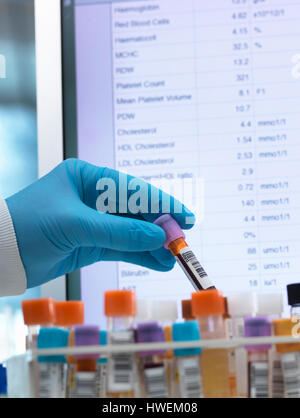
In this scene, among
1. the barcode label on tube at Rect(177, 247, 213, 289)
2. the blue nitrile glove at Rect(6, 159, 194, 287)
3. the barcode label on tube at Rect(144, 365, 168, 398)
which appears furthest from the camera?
the blue nitrile glove at Rect(6, 159, 194, 287)

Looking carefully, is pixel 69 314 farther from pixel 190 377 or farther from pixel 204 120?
pixel 204 120

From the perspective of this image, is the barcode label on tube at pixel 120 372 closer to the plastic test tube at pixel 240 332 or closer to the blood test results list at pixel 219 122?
the plastic test tube at pixel 240 332

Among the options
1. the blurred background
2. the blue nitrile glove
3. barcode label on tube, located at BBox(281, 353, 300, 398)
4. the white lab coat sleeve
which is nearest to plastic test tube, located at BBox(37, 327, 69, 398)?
barcode label on tube, located at BBox(281, 353, 300, 398)

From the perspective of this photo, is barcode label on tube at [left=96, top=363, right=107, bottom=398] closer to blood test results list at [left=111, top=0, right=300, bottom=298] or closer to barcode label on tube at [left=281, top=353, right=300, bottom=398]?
barcode label on tube at [left=281, top=353, right=300, bottom=398]

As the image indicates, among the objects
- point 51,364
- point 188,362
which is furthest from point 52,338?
point 188,362

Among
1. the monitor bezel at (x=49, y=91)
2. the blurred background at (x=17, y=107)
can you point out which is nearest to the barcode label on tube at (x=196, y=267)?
the monitor bezel at (x=49, y=91)

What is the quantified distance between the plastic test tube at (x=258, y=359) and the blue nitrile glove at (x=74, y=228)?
34 centimetres

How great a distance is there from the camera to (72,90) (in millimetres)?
1185

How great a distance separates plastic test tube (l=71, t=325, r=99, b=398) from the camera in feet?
1.82

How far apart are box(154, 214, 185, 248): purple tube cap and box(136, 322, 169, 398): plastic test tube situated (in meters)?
0.34

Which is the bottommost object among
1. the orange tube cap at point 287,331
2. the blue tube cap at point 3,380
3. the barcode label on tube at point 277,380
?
the blue tube cap at point 3,380

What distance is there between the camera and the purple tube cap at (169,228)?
902 millimetres

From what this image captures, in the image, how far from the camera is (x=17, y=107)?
4.63 ft
